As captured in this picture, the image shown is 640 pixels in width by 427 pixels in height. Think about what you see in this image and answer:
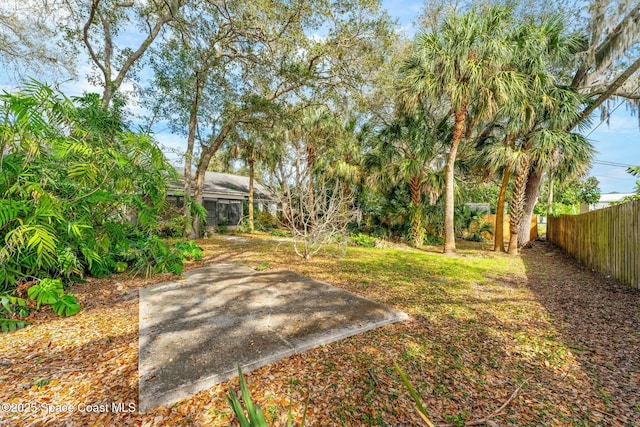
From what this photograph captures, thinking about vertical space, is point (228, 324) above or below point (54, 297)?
below

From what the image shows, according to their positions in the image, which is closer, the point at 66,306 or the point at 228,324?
the point at 228,324

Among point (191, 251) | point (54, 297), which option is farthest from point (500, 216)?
point (54, 297)

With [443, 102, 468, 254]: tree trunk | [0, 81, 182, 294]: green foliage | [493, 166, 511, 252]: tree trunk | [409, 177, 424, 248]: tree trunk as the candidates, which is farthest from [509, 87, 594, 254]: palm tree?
[0, 81, 182, 294]: green foliage

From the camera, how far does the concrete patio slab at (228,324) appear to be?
229cm

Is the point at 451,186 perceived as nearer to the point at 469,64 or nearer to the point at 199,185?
the point at 469,64

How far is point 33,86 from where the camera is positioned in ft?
11.1

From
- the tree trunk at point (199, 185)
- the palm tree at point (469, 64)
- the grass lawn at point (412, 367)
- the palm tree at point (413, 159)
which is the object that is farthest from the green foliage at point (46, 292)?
the palm tree at point (413, 159)

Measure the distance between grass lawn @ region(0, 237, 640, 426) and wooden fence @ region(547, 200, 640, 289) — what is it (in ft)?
1.89

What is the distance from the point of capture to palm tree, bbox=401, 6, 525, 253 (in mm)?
7957

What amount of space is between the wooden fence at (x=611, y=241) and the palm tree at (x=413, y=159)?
479 centimetres

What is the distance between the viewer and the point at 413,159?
36.7ft

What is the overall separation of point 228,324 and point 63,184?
313 centimetres

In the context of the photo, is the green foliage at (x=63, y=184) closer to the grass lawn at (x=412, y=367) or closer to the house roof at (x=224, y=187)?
the grass lawn at (x=412, y=367)

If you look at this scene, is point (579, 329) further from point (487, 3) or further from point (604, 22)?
point (487, 3)
